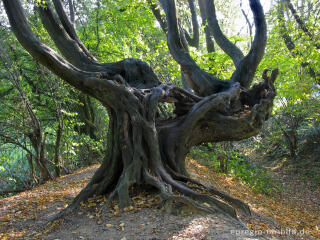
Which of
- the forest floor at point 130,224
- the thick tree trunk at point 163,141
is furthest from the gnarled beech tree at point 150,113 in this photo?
the forest floor at point 130,224

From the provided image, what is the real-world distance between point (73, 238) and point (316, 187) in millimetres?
10360

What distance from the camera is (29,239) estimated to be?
3510 millimetres

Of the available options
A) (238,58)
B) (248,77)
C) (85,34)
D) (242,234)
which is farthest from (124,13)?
(242,234)

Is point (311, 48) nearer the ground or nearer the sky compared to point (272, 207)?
nearer the sky

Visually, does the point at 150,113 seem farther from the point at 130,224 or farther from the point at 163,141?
the point at 130,224

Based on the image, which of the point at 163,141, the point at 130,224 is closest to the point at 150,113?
the point at 163,141

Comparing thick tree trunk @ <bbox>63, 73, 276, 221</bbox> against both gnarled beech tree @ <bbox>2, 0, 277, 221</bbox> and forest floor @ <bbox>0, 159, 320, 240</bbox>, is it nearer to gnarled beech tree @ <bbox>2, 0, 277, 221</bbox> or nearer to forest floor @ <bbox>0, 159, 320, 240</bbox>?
gnarled beech tree @ <bbox>2, 0, 277, 221</bbox>

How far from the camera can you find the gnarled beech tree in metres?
4.28

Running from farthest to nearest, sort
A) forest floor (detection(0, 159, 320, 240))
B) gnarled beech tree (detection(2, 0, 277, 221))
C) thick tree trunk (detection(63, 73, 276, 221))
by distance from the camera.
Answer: gnarled beech tree (detection(2, 0, 277, 221)), thick tree trunk (detection(63, 73, 276, 221)), forest floor (detection(0, 159, 320, 240))

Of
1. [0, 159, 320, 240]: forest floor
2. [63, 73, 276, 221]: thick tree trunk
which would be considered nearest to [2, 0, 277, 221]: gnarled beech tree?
[63, 73, 276, 221]: thick tree trunk

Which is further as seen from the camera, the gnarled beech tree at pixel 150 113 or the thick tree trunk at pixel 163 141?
the gnarled beech tree at pixel 150 113

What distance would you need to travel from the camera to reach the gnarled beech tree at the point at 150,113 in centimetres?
428

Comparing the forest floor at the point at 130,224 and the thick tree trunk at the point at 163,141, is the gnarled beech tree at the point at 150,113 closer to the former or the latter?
the thick tree trunk at the point at 163,141

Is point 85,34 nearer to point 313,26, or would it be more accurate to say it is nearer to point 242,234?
point 313,26
